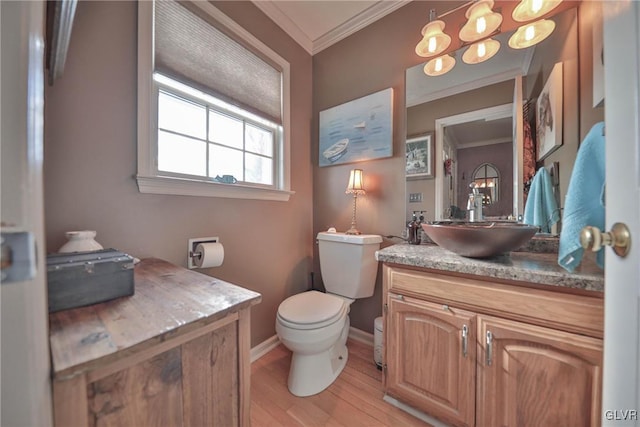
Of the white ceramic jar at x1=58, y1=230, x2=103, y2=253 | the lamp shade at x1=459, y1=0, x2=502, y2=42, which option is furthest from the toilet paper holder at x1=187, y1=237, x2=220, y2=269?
the lamp shade at x1=459, y1=0, x2=502, y2=42

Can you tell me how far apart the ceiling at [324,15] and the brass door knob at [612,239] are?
1.82m

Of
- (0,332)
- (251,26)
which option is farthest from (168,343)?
(251,26)

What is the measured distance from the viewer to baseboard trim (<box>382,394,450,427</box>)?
106 cm

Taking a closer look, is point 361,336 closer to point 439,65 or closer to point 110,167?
point 110,167

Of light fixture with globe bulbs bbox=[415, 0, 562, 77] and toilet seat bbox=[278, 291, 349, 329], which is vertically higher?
light fixture with globe bulbs bbox=[415, 0, 562, 77]

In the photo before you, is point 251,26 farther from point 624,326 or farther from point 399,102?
point 624,326

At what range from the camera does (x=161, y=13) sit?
1.14 m

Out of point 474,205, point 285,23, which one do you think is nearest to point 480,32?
point 474,205

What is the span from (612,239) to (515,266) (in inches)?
16.9

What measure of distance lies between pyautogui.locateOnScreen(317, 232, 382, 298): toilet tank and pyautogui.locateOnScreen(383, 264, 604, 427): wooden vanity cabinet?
1.28 ft

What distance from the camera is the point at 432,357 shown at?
1.02 metres

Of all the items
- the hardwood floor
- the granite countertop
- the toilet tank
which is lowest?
the hardwood floor

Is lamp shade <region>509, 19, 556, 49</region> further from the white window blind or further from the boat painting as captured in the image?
the white window blind

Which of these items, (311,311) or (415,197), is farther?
(415,197)
